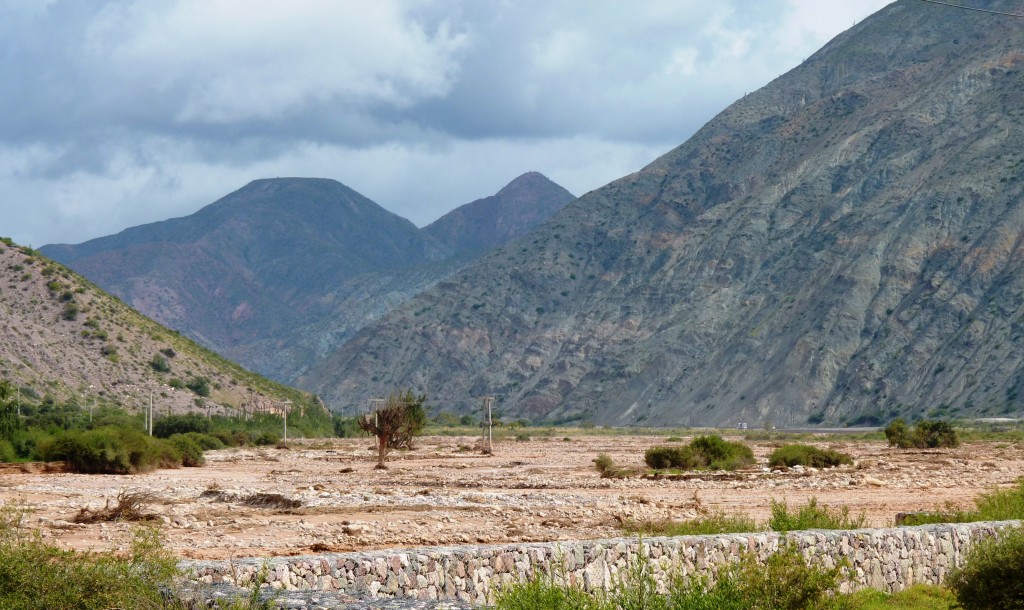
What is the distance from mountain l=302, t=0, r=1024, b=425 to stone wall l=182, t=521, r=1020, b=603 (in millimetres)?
70119

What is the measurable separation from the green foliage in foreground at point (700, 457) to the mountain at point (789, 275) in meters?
44.4

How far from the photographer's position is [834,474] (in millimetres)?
36375

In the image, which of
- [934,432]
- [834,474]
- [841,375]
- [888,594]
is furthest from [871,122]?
[888,594]

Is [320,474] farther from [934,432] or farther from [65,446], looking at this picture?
[934,432]

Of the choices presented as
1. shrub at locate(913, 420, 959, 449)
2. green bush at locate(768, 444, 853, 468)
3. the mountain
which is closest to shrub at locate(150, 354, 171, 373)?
the mountain

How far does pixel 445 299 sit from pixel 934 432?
9326 cm

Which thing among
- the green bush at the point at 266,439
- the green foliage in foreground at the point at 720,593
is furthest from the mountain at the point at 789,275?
the green foliage in foreground at the point at 720,593

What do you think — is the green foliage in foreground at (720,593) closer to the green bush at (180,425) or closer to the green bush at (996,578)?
the green bush at (996,578)

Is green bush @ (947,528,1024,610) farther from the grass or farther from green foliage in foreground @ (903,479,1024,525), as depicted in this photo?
green foliage in foreground @ (903,479,1024,525)

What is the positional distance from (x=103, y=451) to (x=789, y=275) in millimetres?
80004

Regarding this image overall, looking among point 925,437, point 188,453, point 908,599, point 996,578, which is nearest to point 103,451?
point 188,453

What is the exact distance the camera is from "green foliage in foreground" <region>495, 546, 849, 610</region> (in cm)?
923

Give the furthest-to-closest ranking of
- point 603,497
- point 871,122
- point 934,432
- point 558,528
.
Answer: point 871,122, point 934,432, point 603,497, point 558,528

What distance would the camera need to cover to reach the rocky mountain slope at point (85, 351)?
2867 inches
